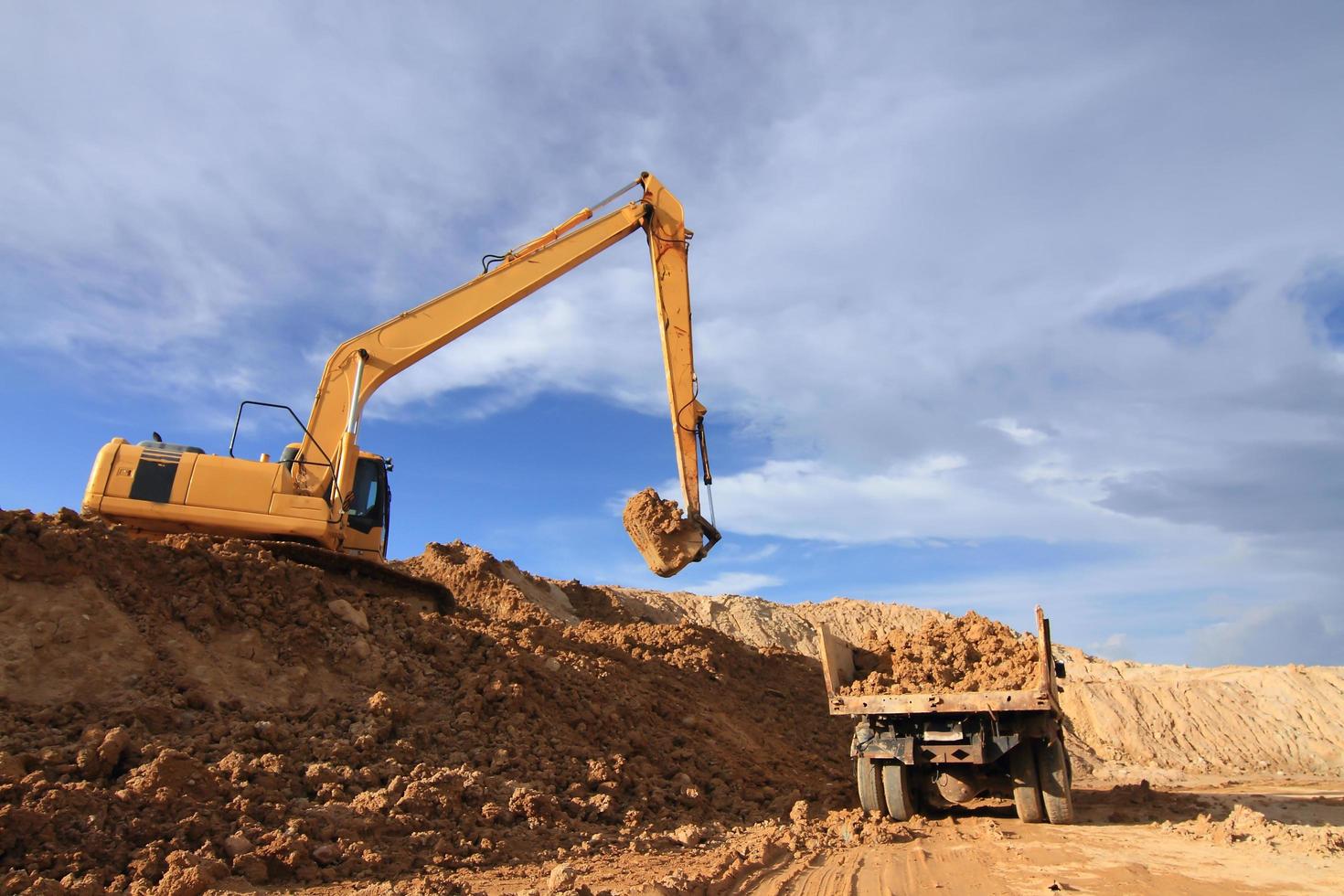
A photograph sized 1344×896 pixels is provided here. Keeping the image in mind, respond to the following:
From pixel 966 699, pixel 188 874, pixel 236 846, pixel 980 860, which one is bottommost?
pixel 980 860

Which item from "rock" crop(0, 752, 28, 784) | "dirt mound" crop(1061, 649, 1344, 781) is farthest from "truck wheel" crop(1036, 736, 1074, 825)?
"dirt mound" crop(1061, 649, 1344, 781)

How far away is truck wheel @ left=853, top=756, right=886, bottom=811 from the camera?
8828 millimetres

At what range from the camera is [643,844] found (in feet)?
23.8

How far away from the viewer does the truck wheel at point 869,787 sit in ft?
29.0

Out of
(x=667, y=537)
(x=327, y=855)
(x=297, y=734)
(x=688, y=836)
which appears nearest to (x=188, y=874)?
(x=327, y=855)

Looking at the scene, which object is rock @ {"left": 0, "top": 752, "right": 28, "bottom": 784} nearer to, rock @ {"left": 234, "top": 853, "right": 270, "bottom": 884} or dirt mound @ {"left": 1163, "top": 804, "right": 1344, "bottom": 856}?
rock @ {"left": 234, "top": 853, "right": 270, "bottom": 884}

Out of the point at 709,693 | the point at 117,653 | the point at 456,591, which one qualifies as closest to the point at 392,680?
the point at 117,653

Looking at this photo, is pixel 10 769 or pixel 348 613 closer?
pixel 10 769

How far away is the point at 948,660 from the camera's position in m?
9.59

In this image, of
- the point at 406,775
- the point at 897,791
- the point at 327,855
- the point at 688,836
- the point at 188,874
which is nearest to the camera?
the point at 188,874

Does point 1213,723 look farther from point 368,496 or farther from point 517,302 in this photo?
point 368,496

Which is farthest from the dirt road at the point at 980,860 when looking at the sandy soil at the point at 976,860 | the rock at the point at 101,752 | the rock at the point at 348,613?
the rock at the point at 348,613

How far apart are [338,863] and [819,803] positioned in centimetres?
557

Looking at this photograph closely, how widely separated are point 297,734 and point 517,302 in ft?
22.0
